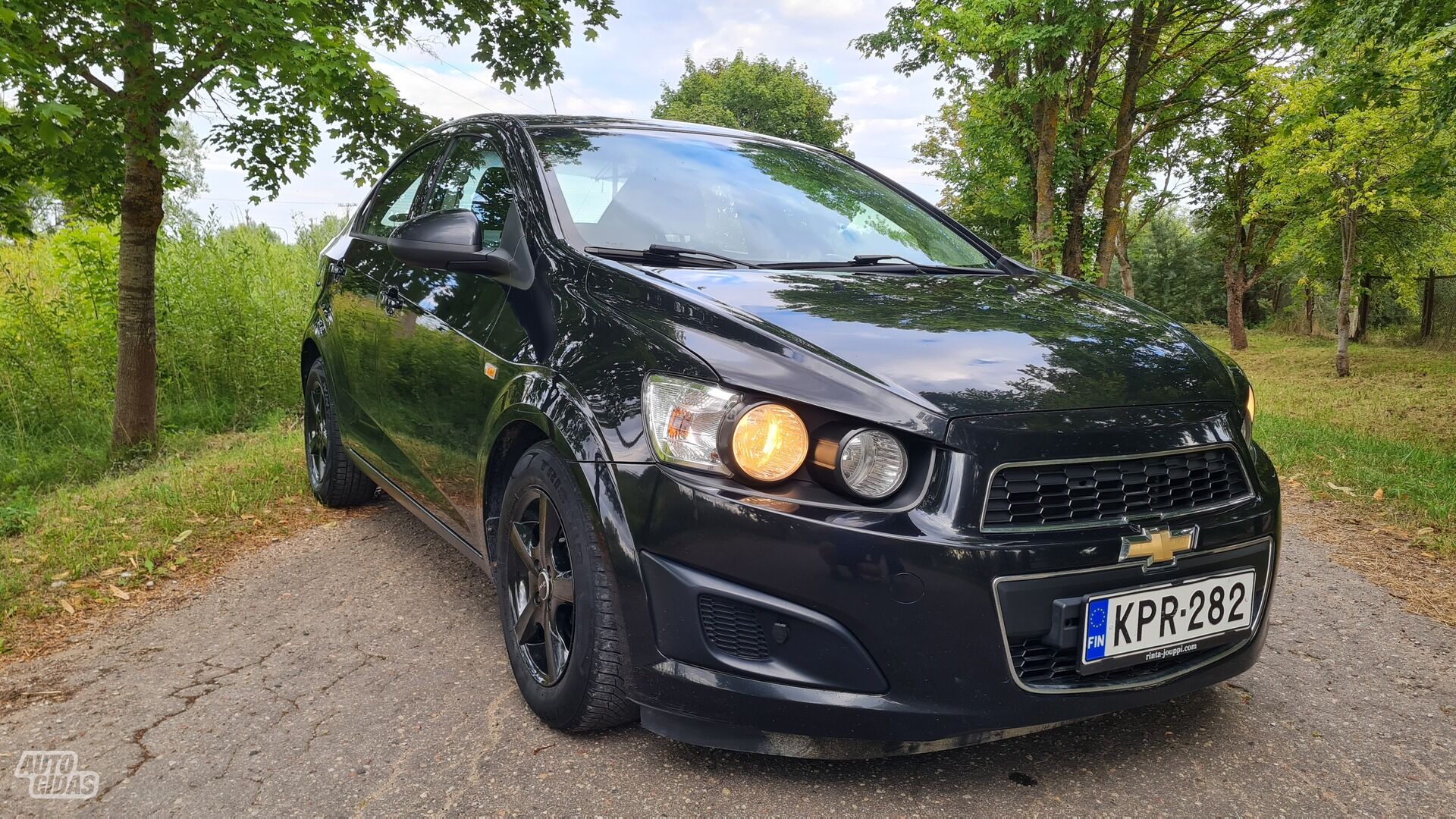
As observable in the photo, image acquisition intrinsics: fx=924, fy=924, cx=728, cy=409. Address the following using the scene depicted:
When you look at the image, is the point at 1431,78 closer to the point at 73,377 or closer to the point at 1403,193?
the point at 1403,193

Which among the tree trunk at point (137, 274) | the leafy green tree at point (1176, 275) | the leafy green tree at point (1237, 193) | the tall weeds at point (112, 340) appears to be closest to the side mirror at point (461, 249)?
the tree trunk at point (137, 274)

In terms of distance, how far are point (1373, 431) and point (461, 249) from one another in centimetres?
924

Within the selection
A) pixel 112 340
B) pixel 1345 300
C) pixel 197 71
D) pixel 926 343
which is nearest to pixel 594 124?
pixel 926 343

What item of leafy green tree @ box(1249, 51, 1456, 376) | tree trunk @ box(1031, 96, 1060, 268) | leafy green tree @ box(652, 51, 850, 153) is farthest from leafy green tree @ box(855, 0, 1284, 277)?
leafy green tree @ box(652, 51, 850, 153)

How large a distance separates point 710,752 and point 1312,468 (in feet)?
18.7

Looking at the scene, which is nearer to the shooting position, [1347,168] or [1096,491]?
[1096,491]

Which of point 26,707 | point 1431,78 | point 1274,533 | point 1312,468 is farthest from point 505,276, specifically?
point 1431,78

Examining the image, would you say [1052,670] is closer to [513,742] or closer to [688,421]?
[688,421]

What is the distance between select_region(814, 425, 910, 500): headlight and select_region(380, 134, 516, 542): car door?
3.71ft

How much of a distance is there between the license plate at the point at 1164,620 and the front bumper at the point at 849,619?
0.04 metres

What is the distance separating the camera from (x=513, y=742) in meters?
2.42

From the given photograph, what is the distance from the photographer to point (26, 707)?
276 centimetres

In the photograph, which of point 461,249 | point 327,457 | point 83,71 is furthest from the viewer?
point 83,71

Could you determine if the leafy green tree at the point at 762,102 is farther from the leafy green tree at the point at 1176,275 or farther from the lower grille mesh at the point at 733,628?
the lower grille mesh at the point at 733,628
